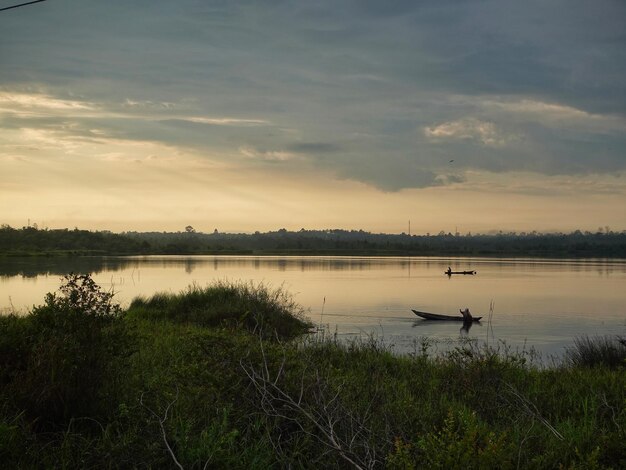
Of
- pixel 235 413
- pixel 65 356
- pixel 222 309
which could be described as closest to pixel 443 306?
pixel 222 309

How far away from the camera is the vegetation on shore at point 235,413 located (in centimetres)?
523

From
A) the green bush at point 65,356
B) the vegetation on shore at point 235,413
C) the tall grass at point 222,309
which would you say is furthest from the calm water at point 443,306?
the green bush at point 65,356

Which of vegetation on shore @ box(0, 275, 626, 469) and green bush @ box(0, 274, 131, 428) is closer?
vegetation on shore @ box(0, 275, 626, 469)

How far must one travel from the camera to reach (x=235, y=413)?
6.45 m

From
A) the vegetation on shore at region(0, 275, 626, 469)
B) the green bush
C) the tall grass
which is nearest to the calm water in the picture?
the tall grass

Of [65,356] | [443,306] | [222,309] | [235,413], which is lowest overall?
[443,306]

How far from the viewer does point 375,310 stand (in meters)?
33.0

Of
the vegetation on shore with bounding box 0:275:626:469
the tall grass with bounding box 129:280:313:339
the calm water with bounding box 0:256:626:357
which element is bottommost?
the calm water with bounding box 0:256:626:357

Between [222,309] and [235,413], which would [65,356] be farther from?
[222,309]

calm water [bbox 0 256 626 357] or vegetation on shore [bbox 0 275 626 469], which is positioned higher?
vegetation on shore [bbox 0 275 626 469]

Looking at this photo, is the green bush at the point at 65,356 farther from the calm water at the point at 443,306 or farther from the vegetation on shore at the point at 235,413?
the calm water at the point at 443,306

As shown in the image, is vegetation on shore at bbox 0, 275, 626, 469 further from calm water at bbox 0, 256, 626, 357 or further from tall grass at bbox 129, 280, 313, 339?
tall grass at bbox 129, 280, 313, 339

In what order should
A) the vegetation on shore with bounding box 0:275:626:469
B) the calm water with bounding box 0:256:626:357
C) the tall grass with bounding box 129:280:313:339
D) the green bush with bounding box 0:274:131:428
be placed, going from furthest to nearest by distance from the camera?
the calm water with bounding box 0:256:626:357 < the tall grass with bounding box 129:280:313:339 < the green bush with bounding box 0:274:131:428 < the vegetation on shore with bounding box 0:275:626:469

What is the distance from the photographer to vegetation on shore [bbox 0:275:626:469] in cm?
523
